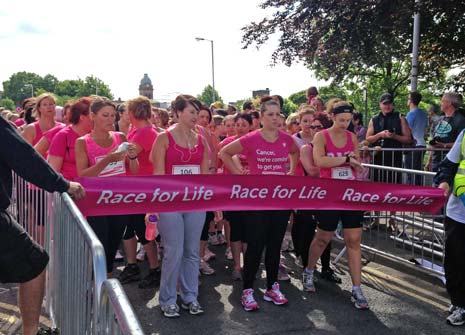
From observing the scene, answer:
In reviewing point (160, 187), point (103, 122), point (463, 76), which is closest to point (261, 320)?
point (160, 187)

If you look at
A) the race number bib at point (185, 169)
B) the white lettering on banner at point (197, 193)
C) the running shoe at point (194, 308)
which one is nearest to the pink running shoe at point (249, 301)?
the running shoe at point (194, 308)

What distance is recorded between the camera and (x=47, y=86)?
144750 mm

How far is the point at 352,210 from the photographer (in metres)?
4.71

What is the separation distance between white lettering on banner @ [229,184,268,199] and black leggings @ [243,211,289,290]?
0.17 m

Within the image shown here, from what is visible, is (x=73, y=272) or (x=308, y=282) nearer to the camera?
(x=73, y=272)

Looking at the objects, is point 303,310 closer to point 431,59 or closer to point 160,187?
point 160,187

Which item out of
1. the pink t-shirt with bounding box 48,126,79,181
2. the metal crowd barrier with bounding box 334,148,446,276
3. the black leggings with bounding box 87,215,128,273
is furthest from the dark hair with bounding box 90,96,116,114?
the metal crowd barrier with bounding box 334,148,446,276

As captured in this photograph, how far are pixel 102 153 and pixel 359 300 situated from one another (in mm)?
2745

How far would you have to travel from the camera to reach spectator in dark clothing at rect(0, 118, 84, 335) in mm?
2760

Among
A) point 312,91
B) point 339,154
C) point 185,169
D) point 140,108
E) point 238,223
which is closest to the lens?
point 185,169

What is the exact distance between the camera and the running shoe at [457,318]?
13.8 ft

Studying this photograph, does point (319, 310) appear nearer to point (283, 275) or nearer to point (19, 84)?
point (283, 275)

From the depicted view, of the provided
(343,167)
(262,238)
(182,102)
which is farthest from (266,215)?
(182,102)

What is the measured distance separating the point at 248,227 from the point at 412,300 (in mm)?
1835
